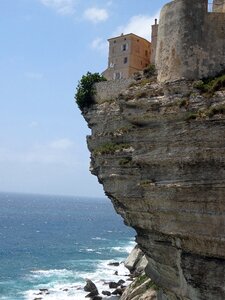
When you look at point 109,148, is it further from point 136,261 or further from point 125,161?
point 136,261

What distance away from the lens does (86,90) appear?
29562 mm

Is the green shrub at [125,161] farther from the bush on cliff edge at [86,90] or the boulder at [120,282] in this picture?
the boulder at [120,282]

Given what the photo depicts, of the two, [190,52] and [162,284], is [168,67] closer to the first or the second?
[190,52]

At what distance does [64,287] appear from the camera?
151ft

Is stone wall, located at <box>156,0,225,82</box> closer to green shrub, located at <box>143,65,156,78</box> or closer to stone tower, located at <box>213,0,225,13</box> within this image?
green shrub, located at <box>143,65,156,78</box>

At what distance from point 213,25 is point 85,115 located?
9.75 m

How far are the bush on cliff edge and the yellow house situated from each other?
1.30 metres

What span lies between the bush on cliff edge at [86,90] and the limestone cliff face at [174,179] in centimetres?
401

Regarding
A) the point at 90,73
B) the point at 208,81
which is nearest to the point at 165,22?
the point at 208,81

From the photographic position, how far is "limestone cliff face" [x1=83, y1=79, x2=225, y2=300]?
66.4 feet

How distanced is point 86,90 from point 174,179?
1024 centimetres

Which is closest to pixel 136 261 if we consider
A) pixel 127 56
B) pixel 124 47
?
pixel 124 47

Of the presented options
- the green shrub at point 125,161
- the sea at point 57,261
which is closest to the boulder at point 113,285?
the sea at point 57,261

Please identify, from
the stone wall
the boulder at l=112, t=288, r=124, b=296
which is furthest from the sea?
the stone wall
